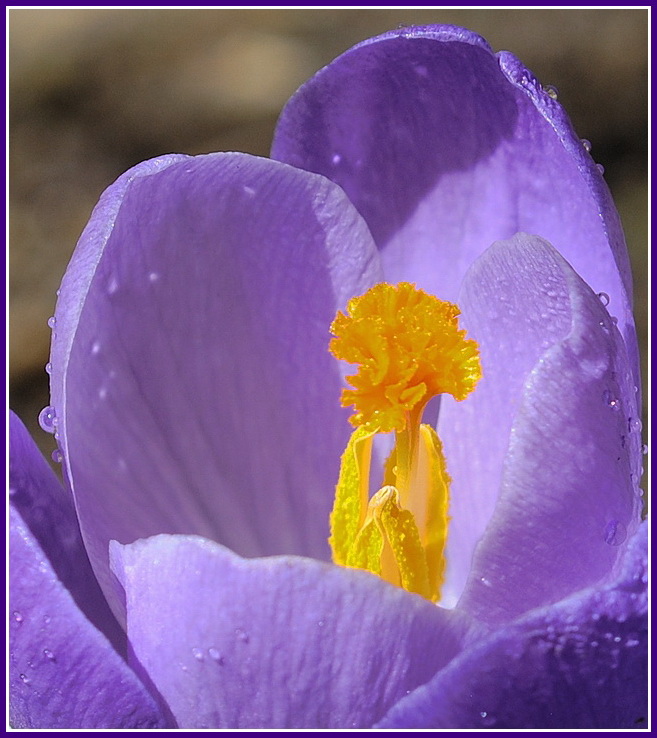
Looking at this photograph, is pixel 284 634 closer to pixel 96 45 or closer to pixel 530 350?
pixel 530 350

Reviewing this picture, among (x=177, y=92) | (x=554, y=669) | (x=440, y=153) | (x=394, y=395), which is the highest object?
(x=177, y=92)

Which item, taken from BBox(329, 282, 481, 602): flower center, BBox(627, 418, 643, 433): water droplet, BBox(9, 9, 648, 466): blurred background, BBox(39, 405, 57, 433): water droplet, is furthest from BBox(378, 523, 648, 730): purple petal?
BBox(9, 9, 648, 466): blurred background

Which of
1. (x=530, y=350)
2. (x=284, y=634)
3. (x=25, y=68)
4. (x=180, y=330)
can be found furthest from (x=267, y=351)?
(x=25, y=68)

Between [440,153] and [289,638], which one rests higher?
[440,153]

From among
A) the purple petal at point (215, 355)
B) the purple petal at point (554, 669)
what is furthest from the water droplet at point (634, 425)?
the purple petal at point (215, 355)

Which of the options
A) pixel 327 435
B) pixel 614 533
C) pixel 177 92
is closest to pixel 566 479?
pixel 614 533

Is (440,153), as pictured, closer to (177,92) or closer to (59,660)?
(59,660)

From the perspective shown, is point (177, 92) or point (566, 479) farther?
point (177, 92)
